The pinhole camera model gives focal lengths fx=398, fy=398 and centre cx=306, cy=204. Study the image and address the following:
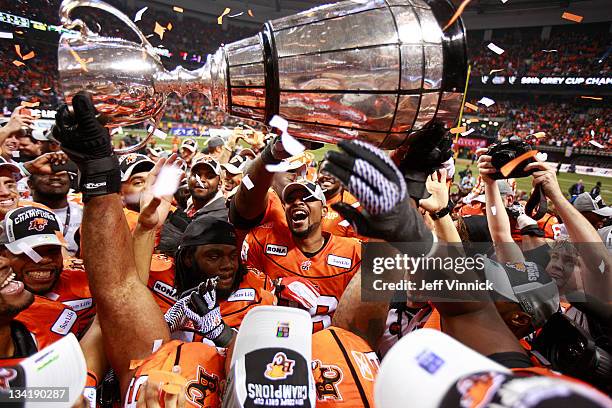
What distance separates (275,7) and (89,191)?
87.7 feet

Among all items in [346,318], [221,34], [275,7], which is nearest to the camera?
[346,318]

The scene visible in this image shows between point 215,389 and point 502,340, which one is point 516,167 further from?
point 215,389

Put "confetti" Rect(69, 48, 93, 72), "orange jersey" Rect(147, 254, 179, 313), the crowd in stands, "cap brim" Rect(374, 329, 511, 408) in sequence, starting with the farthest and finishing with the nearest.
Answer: the crowd in stands
"orange jersey" Rect(147, 254, 179, 313)
"confetti" Rect(69, 48, 93, 72)
"cap brim" Rect(374, 329, 511, 408)

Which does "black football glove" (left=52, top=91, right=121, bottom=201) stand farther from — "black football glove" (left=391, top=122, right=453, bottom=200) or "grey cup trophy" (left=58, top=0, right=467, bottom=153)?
"black football glove" (left=391, top=122, right=453, bottom=200)

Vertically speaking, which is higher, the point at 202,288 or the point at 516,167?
the point at 516,167

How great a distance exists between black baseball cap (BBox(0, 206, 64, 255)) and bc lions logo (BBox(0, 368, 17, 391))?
1523mm

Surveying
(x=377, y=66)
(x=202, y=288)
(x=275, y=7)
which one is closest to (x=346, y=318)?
(x=202, y=288)

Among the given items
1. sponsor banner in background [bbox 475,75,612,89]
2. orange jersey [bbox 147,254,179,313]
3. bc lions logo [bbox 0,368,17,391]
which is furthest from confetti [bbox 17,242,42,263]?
sponsor banner in background [bbox 475,75,612,89]

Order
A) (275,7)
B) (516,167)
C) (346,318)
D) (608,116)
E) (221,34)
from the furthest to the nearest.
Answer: (221,34) < (275,7) < (608,116) < (346,318) < (516,167)

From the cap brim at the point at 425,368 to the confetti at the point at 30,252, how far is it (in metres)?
2.05

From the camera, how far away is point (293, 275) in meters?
2.74

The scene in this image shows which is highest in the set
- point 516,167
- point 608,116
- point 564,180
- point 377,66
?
point 377,66

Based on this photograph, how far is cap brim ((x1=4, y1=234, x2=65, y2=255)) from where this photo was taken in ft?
6.98

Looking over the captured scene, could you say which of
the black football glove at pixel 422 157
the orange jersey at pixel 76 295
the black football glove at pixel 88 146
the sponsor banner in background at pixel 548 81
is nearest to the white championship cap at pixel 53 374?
the black football glove at pixel 88 146
